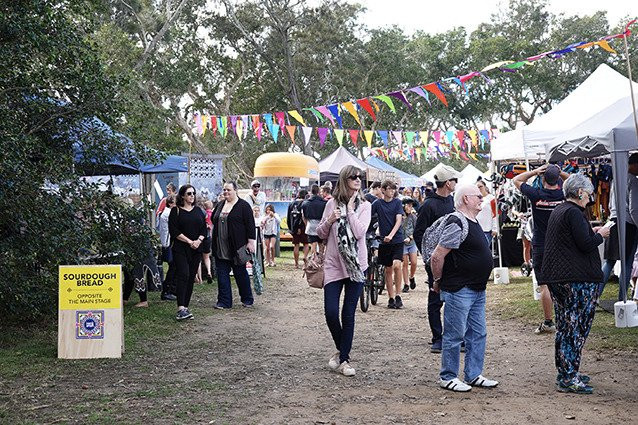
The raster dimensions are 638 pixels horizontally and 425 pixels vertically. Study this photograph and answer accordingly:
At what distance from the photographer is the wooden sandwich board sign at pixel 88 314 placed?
872 centimetres

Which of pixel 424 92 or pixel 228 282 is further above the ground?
pixel 424 92

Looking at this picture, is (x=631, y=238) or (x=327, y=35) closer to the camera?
(x=631, y=238)

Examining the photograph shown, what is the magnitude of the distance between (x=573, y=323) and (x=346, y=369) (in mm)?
2013

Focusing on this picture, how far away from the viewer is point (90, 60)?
1084 centimetres

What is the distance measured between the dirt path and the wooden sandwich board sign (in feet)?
1.21

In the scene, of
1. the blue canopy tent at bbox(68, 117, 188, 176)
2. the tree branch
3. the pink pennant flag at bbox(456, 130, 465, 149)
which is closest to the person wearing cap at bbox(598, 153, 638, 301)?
the blue canopy tent at bbox(68, 117, 188, 176)

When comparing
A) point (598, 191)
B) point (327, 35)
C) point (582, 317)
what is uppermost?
point (327, 35)

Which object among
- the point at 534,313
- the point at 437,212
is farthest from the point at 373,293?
the point at 437,212

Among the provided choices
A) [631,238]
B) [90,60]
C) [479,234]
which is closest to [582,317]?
[479,234]

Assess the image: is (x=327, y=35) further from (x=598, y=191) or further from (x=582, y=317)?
(x=582, y=317)

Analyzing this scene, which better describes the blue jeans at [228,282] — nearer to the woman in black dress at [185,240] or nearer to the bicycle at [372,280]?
the woman in black dress at [185,240]

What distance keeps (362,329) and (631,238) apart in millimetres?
3437

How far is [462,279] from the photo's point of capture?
6.87 m

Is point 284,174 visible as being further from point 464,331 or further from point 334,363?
point 464,331
